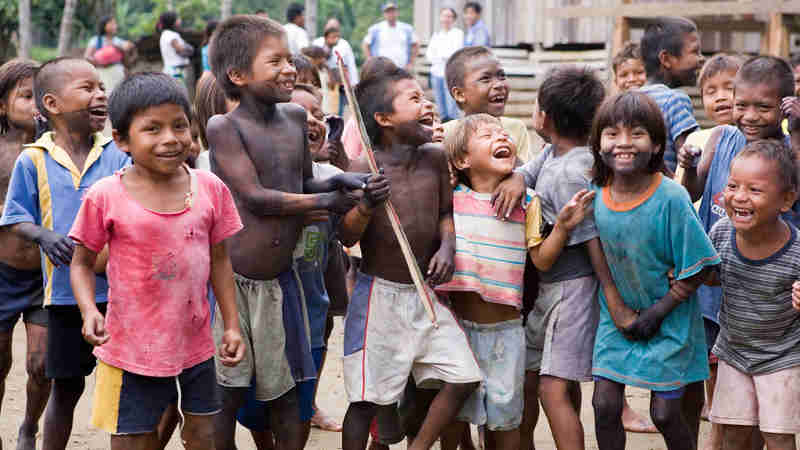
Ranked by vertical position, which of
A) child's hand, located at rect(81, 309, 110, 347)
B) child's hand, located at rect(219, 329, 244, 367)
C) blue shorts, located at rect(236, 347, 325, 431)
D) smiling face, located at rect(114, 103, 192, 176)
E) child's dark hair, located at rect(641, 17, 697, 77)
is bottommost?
blue shorts, located at rect(236, 347, 325, 431)

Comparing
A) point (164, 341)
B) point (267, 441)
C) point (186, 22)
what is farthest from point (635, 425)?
point (186, 22)

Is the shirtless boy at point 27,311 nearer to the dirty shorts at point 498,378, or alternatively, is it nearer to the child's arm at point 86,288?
the child's arm at point 86,288

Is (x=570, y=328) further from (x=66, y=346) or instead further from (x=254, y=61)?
(x=66, y=346)

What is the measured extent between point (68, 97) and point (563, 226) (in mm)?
2045

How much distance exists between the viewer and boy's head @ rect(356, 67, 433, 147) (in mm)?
3688

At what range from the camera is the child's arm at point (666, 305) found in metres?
3.38

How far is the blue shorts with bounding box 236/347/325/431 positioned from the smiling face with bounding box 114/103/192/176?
1.03 meters

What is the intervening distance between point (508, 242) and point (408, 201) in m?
0.41

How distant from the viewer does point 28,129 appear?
4.43m

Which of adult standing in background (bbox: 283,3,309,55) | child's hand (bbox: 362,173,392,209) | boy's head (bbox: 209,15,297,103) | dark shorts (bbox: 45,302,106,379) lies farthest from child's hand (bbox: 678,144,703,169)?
adult standing in background (bbox: 283,3,309,55)

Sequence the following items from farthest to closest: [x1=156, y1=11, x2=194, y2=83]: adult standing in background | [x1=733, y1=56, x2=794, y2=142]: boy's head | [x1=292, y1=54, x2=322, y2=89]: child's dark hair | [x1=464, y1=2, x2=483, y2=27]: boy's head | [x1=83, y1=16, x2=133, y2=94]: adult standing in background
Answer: [x1=464, y1=2, x2=483, y2=27]: boy's head → [x1=156, y1=11, x2=194, y2=83]: adult standing in background → [x1=83, y1=16, x2=133, y2=94]: adult standing in background → [x1=292, y1=54, x2=322, y2=89]: child's dark hair → [x1=733, y1=56, x2=794, y2=142]: boy's head

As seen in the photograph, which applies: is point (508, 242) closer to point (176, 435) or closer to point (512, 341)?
point (512, 341)

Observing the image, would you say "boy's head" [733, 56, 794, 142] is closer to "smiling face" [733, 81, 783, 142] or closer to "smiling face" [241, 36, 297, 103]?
"smiling face" [733, 81, 783, 142]

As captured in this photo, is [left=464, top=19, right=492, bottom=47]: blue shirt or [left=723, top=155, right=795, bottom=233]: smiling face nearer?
[left=723, top=155, right=795, bottom=233]: smiling face
